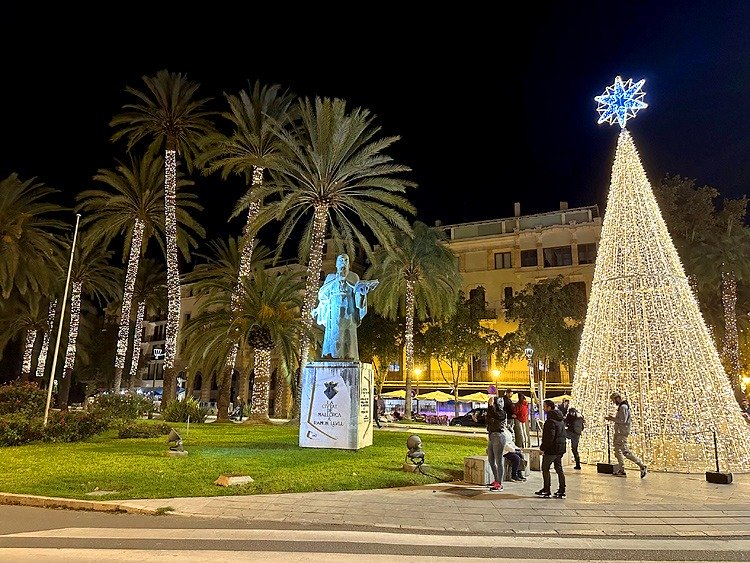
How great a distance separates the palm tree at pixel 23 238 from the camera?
28016 millimetres

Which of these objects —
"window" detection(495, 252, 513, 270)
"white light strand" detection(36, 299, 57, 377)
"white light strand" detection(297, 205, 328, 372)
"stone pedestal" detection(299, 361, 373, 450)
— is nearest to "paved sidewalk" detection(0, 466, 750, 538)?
"stone pedestal" detection(299, 361, 373, 450)

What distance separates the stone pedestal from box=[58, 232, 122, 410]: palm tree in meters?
25.8

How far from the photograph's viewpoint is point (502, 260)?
47719mm

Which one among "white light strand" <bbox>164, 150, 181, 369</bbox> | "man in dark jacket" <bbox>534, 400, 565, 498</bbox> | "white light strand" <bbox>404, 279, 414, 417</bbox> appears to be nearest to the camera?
"man in dark jacket" <bbox>534, 400, 565, 498</bbox>

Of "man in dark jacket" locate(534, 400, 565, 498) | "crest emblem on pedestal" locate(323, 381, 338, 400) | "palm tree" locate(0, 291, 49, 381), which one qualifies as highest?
"palm tree" locate(0, 291, 49, 381)

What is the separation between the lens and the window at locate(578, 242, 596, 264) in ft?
145

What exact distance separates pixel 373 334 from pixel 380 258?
401 inches

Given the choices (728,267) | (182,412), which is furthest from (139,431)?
(728,267)

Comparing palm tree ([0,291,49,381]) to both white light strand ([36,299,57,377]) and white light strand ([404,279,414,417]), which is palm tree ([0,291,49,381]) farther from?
white light strand ([404,279,414,417])

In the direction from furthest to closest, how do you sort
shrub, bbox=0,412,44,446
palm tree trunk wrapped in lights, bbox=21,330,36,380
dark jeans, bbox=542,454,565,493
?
palm tree trunk wrapped in lights, bbox=21,330,36,380, shrub, bbox=0,412,44,446, dark jeans, bbox=542,454,565,493

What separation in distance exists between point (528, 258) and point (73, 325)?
3563 cm

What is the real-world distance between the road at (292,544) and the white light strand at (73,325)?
1363 inches

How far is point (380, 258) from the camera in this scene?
37.2 meters

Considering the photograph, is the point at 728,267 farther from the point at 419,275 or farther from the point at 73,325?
the point at 73,325
